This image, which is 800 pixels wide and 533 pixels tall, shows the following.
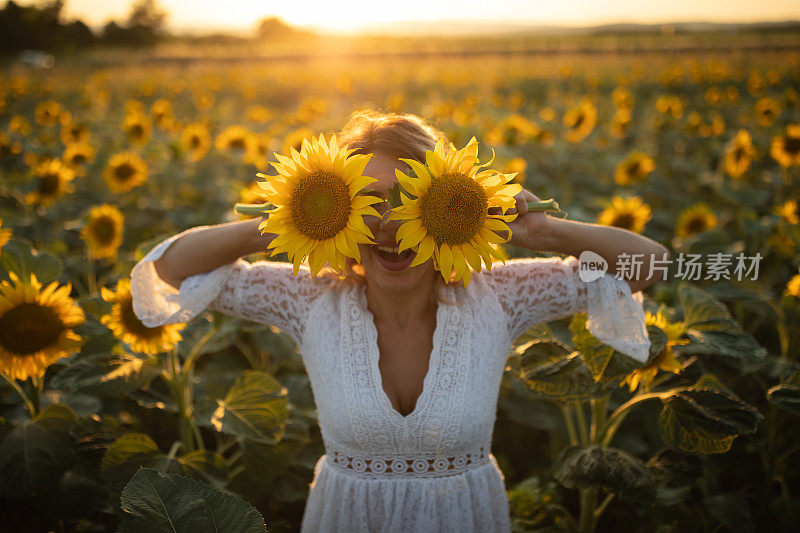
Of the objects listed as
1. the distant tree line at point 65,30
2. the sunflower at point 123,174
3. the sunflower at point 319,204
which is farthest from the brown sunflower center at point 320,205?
the distant tree line at point 65,30

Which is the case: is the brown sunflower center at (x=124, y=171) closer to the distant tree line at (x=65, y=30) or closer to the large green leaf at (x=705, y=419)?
the large green leaf at (x=705, y=419)

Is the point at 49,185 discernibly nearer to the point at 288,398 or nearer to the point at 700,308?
the point at 288,398

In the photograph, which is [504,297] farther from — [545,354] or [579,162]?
[579,162]

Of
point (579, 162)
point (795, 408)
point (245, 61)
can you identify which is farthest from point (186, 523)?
point (245, 61)

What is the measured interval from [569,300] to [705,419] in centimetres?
53

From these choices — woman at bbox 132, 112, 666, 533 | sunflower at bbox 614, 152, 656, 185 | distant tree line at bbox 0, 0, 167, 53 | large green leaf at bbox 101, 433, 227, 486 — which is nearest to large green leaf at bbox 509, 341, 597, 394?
woman at bbox 132, 112, 666, 533

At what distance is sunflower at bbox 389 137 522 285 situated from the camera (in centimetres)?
117

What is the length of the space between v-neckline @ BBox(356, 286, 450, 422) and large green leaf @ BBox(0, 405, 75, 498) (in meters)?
1.03

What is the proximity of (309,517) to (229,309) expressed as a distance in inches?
26.1

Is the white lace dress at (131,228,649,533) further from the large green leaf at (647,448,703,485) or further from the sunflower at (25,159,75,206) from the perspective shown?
the sunflower at (25,159,75,206)

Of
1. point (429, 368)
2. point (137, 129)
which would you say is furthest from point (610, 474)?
point (137, 129)

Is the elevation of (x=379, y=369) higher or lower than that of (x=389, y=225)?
A: lower

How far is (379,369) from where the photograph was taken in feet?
5.25

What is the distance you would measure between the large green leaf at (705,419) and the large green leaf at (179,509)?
125 cm
